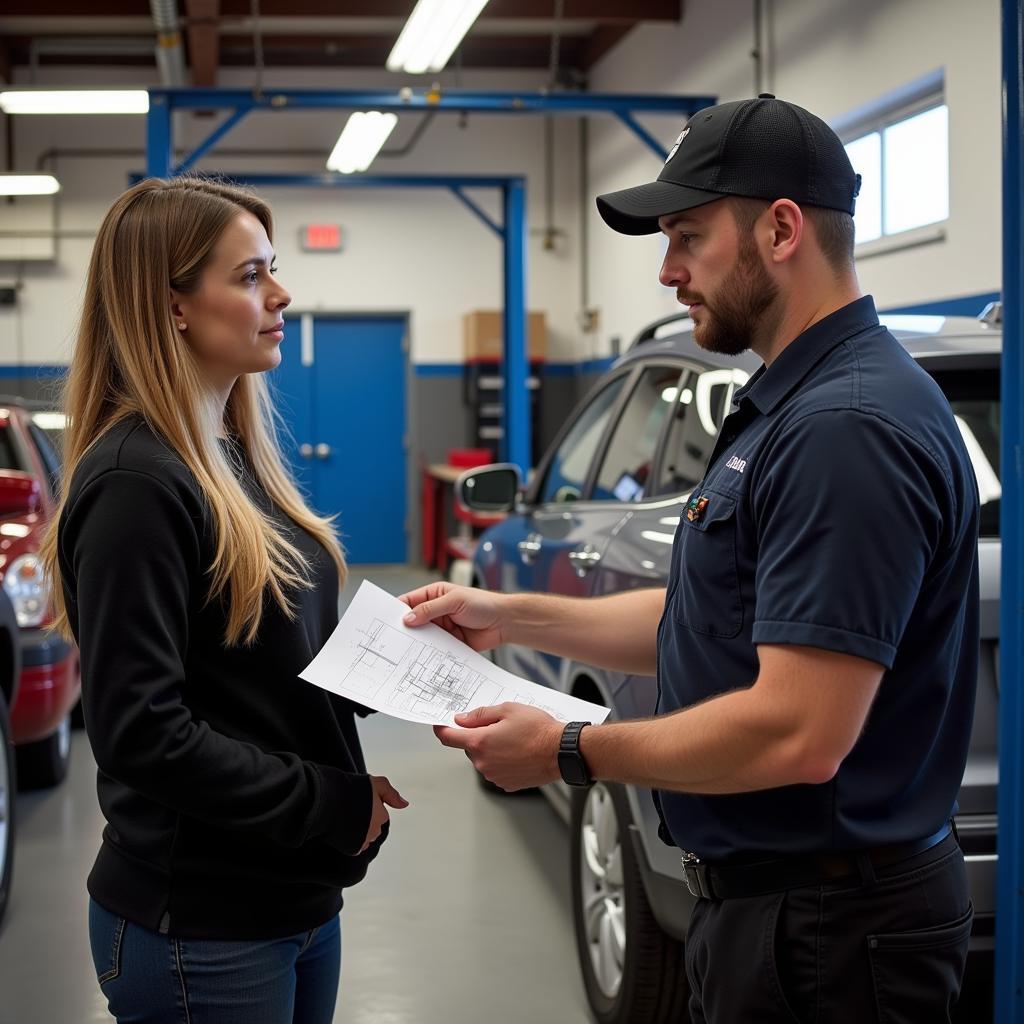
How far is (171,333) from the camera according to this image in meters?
1.63

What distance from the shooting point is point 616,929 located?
3068mm

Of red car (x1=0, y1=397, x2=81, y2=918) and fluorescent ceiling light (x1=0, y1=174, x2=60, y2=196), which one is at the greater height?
fluorescent ceiling light (x1=0, y1=174, x2=60, y2=196)

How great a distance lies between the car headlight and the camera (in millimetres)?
4852

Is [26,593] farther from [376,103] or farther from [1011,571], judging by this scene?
[376,103]

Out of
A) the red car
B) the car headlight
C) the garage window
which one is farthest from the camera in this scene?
the garage window

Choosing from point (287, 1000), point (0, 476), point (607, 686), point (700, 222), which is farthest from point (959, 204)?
point (287, 1000)

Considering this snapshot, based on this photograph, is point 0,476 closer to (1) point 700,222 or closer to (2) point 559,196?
(1) point 700,222

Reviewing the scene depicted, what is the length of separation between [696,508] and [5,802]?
2.98 meters

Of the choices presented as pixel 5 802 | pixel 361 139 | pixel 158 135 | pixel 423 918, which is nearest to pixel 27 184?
pixel 361 139

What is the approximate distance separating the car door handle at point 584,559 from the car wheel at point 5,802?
6.00ft

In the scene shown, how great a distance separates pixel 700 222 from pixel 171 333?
0.70 metres

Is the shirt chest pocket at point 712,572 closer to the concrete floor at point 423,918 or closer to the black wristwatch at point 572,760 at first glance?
the black wristwatch at point 572,760

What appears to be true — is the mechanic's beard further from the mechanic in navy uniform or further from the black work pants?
the black work pants

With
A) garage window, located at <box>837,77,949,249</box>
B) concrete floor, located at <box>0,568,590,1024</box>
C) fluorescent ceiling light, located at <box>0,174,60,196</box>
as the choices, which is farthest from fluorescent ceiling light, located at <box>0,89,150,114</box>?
concrete floor, located at <box>0,568,590,1024</box>
